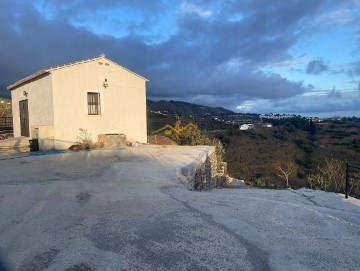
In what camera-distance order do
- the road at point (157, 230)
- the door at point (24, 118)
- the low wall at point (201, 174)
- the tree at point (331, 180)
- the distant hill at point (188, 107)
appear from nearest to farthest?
the road at point (157, 230)
the low wall at point (201, 174)
the door at point (24, 118)
the tree at point (331, 180)
the distant hill at point (188, 107)

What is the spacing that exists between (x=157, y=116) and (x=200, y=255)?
114 feet

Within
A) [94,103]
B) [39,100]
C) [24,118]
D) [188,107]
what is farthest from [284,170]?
[188,107]

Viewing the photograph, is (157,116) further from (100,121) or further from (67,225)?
(67,225)

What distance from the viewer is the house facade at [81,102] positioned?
13.8m

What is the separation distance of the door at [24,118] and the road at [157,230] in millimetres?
11090

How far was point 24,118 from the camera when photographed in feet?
56.7

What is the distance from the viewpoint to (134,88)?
16766 mm

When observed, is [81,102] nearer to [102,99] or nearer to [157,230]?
[102,99]

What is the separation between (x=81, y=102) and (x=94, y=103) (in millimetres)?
799

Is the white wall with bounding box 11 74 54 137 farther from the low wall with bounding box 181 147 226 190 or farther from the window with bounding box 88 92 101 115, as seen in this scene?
the low wall with bounding box 181 147 226 190

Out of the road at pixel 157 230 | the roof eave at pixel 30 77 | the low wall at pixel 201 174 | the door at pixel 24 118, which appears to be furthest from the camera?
the door at pixel 24 118

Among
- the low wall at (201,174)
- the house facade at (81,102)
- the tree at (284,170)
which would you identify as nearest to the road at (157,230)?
the low wall at (201,174)

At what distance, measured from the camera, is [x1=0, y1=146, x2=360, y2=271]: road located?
3.29m

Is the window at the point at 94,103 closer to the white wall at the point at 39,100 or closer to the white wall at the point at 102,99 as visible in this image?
the white wall at the point at 102,99
